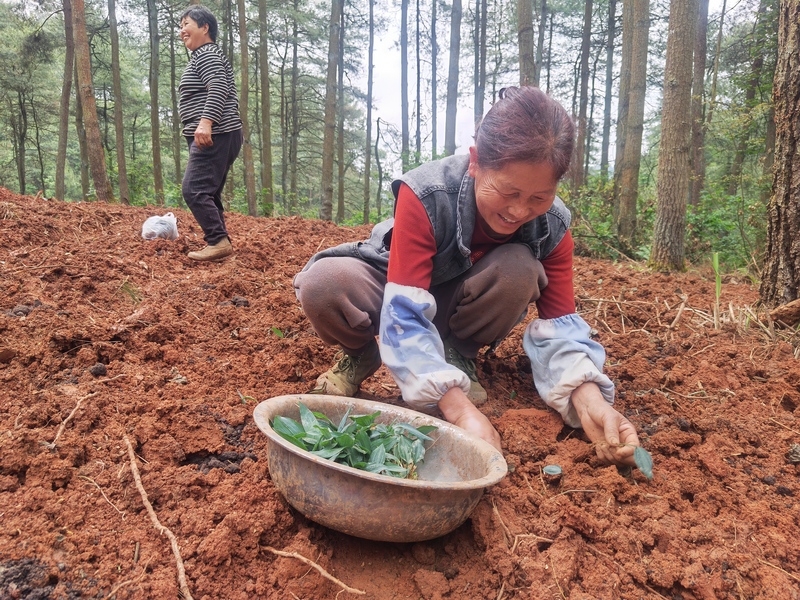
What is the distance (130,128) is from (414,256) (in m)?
21.5

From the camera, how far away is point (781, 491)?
1402 mm

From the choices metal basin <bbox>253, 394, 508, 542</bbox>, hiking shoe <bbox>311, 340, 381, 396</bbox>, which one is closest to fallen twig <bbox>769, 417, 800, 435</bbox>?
metal basin <bbox>253, 394, 508, 542</bbox>

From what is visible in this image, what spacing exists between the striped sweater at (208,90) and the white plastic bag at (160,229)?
79 cm

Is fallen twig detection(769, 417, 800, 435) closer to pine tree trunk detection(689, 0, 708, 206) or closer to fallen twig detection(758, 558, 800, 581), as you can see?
fallen twig detection(758, 558, 800, 581)

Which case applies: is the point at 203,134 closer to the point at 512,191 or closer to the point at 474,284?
the point at 474,284

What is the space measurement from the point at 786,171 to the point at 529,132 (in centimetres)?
175

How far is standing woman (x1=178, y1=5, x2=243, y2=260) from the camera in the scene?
3.54 meters

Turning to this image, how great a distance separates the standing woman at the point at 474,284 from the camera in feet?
4.48

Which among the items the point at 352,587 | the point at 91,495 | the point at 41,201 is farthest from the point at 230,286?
the point at 41,201

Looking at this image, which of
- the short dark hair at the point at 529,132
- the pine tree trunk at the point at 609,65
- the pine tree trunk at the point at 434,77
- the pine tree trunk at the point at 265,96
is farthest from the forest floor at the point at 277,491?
the pine tree trunk at the point at 434,77

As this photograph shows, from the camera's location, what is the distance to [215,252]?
363 centimetres

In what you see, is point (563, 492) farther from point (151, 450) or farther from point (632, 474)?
point (151, 450)

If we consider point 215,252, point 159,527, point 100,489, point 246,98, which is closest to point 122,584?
point 159,527

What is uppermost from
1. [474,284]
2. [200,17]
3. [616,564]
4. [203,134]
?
[200,17]
